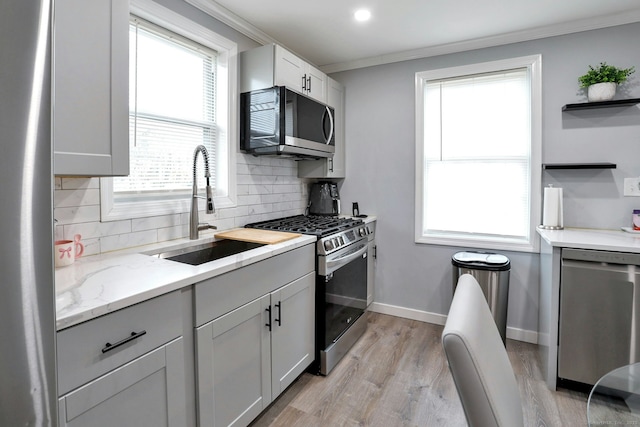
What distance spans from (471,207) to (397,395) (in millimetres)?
1798

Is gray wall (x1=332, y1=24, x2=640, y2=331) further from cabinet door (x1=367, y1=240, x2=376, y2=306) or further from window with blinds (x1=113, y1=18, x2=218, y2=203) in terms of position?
window with blinds (x1=113, y1=18, x2=218, y2=203)

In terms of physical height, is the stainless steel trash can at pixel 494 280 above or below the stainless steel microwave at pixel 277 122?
below

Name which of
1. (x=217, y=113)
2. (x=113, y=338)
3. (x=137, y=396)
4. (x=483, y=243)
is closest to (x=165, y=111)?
(x=217, y=113)

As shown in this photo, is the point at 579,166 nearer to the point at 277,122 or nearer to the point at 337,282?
the point at 337,282

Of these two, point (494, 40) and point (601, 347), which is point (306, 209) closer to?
point (494, 40)

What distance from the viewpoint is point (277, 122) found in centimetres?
250

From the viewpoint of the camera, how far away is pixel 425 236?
10.8 feet

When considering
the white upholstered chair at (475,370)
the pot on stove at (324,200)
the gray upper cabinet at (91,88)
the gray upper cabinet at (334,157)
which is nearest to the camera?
the white upholstered chair at (475,370)

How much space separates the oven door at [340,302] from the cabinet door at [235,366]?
0.56 meters

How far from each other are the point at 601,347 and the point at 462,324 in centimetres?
204

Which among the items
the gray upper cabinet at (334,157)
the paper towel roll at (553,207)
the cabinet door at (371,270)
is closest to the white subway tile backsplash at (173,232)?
the gray upper cabinet at (334,157)

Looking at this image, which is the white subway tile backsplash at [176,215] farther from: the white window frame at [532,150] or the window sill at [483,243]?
the window sill at [483,243]

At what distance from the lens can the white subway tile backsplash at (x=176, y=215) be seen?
1657 millimetres

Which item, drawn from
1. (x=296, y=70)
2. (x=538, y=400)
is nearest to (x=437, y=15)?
(x=296, y=70)
